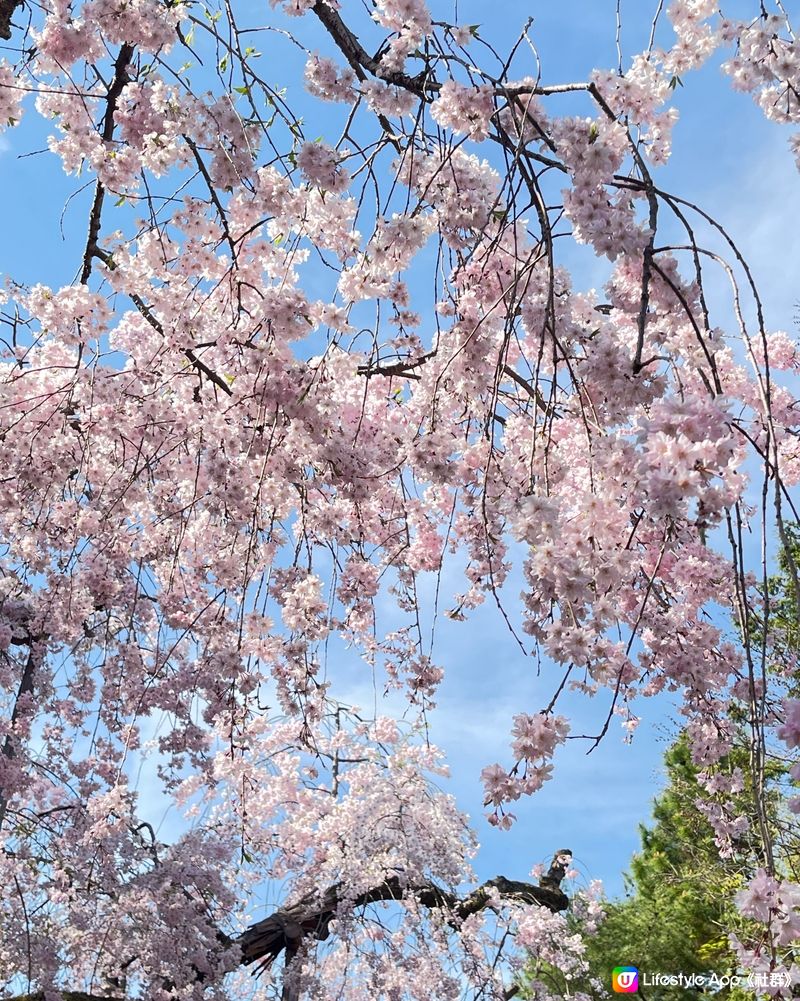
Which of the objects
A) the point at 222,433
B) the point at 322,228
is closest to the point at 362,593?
the point at 222,433

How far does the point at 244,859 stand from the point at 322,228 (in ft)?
8.10

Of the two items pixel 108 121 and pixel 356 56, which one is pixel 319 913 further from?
pixel 356 56

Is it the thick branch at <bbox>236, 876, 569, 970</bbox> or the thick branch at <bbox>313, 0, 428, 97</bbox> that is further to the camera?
the thick branch at <bbox>236, 876, 569, 970</bbox>

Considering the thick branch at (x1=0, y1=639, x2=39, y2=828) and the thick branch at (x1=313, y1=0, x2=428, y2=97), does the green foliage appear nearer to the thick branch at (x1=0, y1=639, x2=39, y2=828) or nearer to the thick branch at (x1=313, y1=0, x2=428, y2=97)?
the thick branch at (x1=0, y1=639, x2=39, y2=828)

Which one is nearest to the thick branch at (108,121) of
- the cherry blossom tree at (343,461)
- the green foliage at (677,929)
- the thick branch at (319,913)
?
the cherry blossom tree at (343,461)

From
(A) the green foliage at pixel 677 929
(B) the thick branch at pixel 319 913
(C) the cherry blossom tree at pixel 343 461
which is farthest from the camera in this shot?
(A) the green foliage at pixel 677 929

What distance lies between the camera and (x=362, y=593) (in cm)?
407

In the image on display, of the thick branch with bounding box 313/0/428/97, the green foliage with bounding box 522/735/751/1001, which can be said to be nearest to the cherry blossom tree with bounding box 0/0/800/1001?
the thick branch with bounding box 313/0/428/97

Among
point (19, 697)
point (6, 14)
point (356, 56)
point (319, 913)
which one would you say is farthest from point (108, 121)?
point (319, 913)

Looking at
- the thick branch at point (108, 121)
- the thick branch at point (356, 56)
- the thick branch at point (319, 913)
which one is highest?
the thick branch at point (108, 121)

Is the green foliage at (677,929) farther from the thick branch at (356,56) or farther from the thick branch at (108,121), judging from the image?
the thick branch at (356,56)

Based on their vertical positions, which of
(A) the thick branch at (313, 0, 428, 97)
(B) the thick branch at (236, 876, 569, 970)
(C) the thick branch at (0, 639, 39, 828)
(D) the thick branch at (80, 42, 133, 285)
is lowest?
(B) the thick branch at (236, 876, 569, 970)

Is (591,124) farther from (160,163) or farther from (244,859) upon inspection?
(244,859)

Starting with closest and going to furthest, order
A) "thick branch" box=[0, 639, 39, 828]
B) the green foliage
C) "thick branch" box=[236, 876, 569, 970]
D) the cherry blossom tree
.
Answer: the cherry blossom tree
"thick branch" box=[0, 639, 39, 828]
"thick branch" box=[236, 876, 569, 970]
the green foliage
